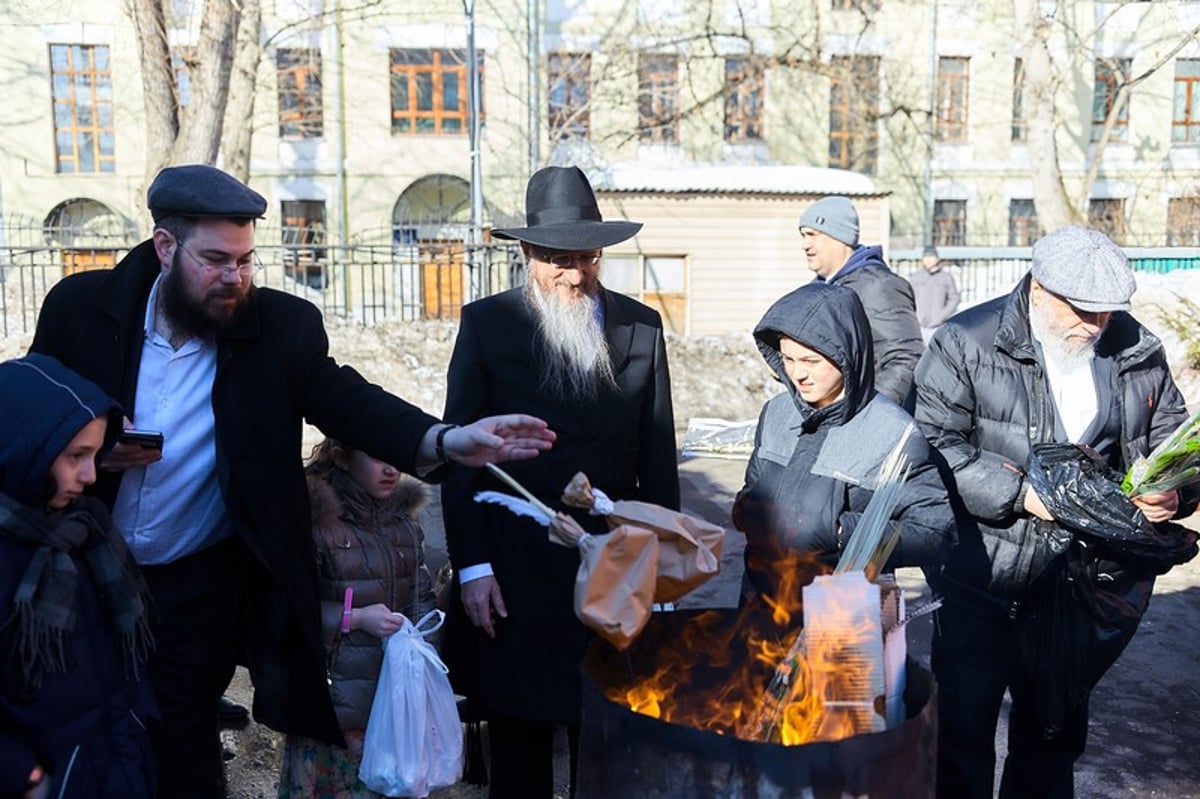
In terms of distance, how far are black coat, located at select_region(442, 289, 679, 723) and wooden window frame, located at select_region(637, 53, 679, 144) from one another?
2585 cm

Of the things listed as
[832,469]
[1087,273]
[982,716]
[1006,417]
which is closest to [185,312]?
[832,469]

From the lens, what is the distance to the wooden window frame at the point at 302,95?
27281 mm

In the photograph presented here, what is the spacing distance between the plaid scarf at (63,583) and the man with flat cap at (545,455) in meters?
0.92

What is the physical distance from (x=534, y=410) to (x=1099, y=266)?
65.8 inches

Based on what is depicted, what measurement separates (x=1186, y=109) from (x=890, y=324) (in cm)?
3269

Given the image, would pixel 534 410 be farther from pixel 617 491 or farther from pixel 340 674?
pixel 340 674

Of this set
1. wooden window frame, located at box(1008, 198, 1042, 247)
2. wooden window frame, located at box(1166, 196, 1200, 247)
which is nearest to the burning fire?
wooden window frame, located at box(1166, 196, 1200, 247)

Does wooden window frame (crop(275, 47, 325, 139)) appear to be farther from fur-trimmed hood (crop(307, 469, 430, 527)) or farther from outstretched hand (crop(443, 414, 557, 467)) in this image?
outstretched hand (crop(443, 414, 557, 467))

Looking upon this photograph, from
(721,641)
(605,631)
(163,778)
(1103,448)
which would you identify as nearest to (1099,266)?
(1103,448)

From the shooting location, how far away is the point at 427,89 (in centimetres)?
2788

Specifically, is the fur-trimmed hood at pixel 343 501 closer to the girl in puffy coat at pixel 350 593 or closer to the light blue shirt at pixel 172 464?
the girl in puffy coat at pixel 350 593

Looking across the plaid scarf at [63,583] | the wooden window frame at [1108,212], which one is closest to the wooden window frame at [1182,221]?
the wooden window frame at [1108,212]

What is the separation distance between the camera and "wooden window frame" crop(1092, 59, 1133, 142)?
31453 mm

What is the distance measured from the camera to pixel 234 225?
9.12 ft
